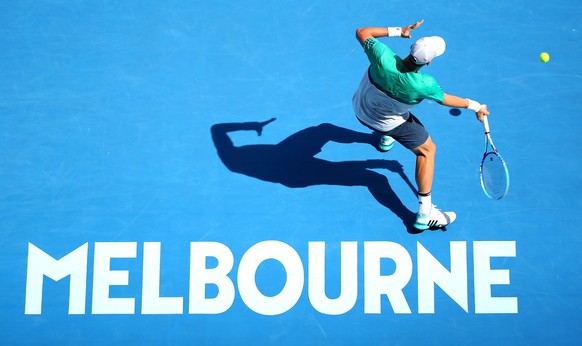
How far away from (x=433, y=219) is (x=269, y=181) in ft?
5.19

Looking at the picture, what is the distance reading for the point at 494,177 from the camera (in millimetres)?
6406

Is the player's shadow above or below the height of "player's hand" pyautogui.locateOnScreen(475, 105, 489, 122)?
below

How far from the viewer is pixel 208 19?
7.38m

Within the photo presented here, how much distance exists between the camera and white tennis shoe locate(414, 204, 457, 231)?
6.51 m

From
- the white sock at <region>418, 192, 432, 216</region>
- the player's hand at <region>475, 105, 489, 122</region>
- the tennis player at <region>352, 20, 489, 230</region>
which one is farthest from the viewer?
the white sock at <region>418, 192, 432, 216</region>

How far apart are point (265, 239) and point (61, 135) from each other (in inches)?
88.6

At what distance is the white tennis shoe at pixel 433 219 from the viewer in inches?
256

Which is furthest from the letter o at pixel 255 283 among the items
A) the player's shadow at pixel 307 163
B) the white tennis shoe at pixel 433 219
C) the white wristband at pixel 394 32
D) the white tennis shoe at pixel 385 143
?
the white wristband at pixel 394 32

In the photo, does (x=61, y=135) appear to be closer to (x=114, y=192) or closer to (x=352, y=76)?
(x=114, y=192)

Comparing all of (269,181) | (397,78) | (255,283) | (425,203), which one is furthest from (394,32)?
(255,283)

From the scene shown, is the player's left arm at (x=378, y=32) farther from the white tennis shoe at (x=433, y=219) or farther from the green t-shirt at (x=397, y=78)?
the white tennis shoe at (x=433, y=219)

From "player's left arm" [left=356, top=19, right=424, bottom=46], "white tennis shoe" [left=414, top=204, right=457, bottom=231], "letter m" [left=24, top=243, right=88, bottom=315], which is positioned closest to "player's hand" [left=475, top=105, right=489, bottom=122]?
"player's left arm" [left=356, top=19, right=424, bottom=46]

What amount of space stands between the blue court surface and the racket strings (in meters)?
0.35

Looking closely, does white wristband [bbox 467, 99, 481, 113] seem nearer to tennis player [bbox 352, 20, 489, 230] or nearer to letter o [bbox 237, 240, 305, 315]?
tennis player [bbox 352, 20, 489, 230]
